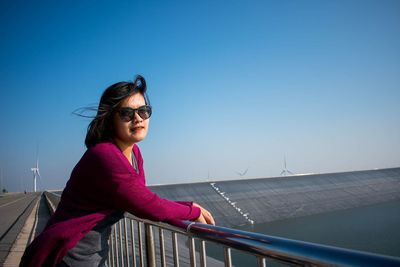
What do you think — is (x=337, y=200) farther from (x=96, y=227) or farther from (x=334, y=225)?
(x=96, y=227)

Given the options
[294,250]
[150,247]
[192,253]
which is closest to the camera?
[294,250]

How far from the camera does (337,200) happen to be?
63.5 meters

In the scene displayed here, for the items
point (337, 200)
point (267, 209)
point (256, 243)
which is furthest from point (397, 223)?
point (256, 243)

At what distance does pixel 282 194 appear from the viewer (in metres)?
60.0

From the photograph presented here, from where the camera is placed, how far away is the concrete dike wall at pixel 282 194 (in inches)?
1971

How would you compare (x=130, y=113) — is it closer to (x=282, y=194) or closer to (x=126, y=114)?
(x=126, y=114)

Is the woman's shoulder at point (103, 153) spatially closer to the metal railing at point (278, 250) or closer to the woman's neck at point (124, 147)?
the woman's neck at point (124, 147)

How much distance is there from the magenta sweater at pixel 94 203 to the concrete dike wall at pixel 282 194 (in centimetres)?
4544

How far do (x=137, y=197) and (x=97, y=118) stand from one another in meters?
0.66

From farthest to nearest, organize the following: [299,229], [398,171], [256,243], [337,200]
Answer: [398,171] < [337,200] < [299,229] < [256,243]

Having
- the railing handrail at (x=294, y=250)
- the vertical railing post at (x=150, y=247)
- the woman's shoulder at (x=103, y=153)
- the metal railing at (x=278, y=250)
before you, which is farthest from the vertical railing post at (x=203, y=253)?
the vertical railing post at (x=150, y=247)

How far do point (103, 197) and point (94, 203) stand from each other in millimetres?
106

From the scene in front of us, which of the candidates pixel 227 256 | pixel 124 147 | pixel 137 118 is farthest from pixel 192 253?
pixel 137 118

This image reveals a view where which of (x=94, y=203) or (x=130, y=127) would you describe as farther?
(x=130, y=127)
